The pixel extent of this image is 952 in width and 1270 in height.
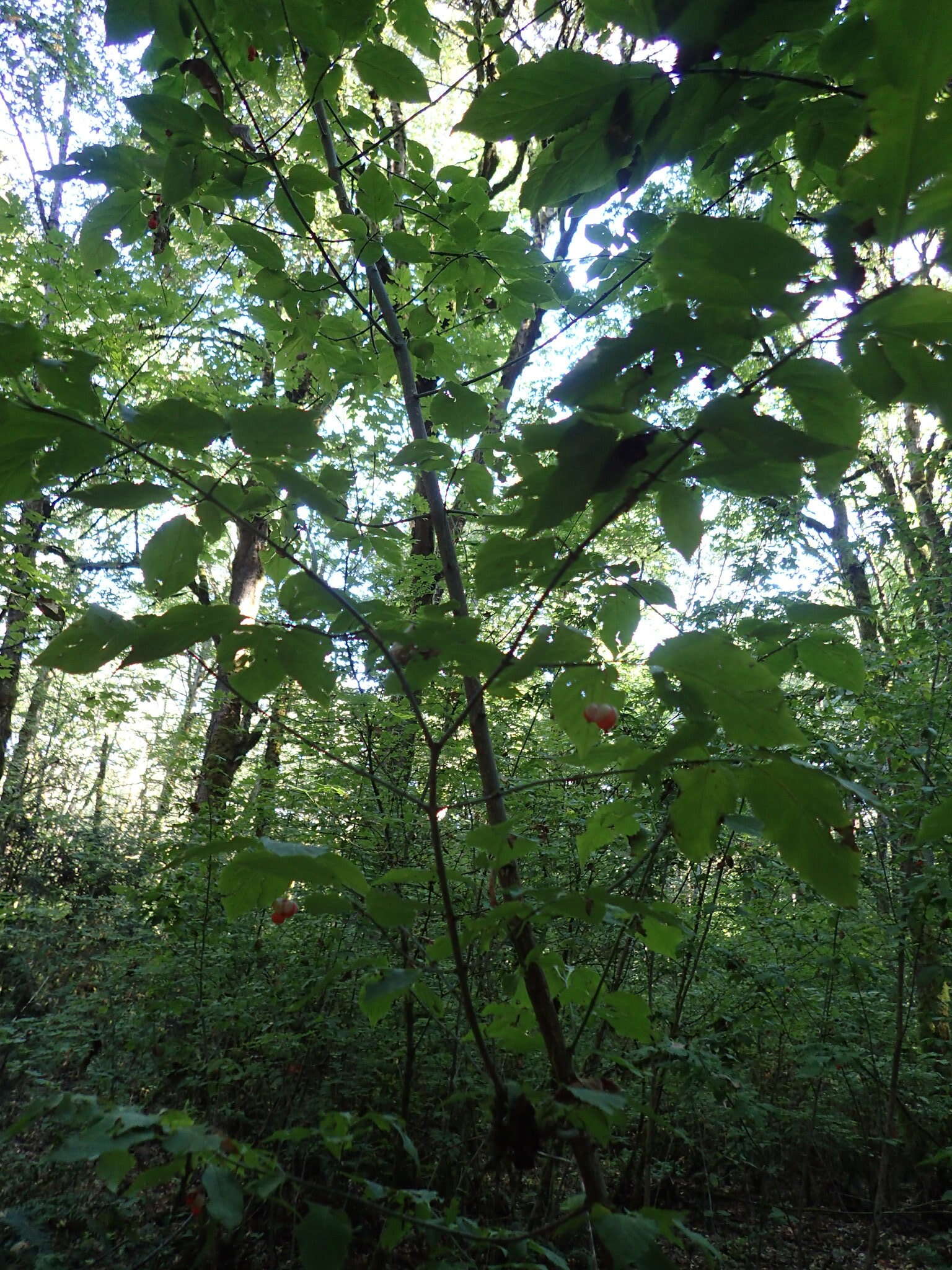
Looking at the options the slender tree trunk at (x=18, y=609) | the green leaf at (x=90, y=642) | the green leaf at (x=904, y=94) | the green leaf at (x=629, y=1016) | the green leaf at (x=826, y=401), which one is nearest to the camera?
the green leaf at (x=904, y=94)

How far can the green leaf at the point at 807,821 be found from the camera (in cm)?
72

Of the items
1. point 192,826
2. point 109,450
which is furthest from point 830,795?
point 192,826

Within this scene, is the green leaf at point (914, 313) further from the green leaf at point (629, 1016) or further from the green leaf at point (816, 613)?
the green leaf at point (629, 1016)

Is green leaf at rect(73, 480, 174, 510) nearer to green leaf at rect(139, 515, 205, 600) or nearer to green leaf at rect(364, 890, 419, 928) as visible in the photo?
green leaf at rect(139, 515, 205, 600)

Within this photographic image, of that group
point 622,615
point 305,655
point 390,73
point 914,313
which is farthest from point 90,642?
point 390,73

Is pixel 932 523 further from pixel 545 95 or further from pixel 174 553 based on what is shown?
pixel 174 553

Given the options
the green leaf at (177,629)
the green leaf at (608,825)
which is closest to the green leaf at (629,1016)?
the green leaf at (608,825)

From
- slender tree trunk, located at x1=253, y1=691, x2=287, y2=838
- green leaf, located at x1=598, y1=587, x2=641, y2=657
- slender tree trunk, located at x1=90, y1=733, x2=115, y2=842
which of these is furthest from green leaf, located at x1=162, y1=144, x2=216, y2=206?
slender tree trunk, located at x1=90, y1=733, x2=115, y2=842

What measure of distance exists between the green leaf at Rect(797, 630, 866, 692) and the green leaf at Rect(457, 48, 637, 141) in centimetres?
74

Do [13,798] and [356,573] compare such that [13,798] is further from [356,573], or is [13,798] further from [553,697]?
[553,697]

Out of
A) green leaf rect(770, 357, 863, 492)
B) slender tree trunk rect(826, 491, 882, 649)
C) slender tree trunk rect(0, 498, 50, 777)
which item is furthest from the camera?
slender tree trunk rect(826, 491, 882, 649)

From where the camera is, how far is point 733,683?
0.75m

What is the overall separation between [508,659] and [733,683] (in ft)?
0.81

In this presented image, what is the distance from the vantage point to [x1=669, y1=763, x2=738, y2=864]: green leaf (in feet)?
2.87
